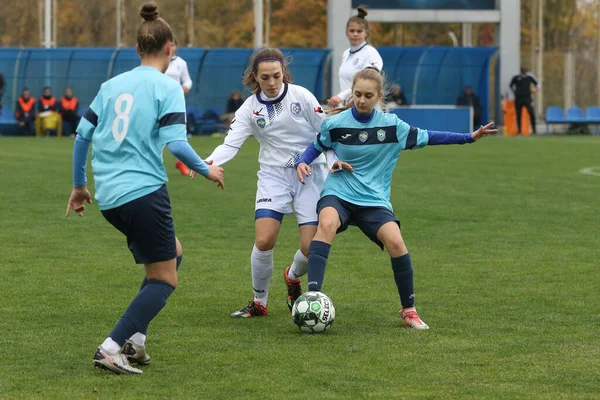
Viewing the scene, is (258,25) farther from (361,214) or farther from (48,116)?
(361,214)

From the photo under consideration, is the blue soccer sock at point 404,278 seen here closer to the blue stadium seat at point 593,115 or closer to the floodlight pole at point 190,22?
the blue stadium seat at point 593,115

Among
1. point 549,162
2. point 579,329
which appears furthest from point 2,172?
point 579,329

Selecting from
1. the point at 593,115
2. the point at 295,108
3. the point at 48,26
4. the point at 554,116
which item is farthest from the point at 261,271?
the point at 48,26

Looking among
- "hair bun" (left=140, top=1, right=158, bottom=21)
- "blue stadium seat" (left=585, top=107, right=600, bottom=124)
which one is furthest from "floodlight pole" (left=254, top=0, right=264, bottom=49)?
"hair bun" (left=140, top=1, right=158, bottom=21)

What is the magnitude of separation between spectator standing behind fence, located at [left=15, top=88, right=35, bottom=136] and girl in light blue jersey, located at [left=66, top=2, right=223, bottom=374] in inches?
1026

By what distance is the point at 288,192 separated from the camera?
6.75m

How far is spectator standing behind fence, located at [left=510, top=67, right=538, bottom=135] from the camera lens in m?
31.9

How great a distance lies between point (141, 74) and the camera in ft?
16.9

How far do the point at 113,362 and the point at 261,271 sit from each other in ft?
5.89

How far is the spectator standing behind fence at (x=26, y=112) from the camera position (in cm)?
3045

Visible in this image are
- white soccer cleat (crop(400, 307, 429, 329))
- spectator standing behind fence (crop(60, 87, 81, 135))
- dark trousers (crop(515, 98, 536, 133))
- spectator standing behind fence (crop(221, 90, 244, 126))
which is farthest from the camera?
dark trousers (crop(515, 98, 536, 133))

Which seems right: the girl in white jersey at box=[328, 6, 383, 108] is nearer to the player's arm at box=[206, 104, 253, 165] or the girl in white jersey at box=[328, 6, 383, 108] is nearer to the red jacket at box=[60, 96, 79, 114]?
the player's arm at box=[206, 104, 253, 165]

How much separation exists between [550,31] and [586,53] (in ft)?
13.4

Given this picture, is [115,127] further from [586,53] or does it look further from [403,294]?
[586,53]
